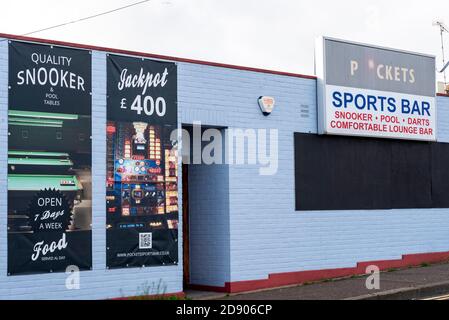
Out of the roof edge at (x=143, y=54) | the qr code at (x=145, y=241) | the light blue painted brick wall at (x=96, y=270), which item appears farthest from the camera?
the qr code at (x=145, y=241)

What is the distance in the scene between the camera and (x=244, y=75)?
16.0 meters

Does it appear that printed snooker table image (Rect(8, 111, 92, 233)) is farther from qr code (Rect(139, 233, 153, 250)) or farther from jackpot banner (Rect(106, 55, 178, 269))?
qr code (Rect(139, 233, 153, 250))

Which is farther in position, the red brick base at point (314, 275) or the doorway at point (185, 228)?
the doorway at point (185, 228)

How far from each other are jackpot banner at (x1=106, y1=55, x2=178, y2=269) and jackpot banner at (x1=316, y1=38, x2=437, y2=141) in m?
3.89

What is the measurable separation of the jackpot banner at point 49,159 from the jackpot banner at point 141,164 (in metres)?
0.51

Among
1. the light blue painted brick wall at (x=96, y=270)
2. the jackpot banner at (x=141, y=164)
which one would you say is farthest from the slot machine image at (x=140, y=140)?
the light blue painted brick wall at (x=96, y=270)

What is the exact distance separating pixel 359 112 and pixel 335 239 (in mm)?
2902

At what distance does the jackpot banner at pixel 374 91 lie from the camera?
17141mm

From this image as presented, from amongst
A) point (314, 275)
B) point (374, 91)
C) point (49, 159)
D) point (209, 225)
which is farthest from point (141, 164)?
point (374, 91)

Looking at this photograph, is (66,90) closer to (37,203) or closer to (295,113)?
(37,203)

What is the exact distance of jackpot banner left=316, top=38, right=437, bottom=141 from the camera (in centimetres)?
1714

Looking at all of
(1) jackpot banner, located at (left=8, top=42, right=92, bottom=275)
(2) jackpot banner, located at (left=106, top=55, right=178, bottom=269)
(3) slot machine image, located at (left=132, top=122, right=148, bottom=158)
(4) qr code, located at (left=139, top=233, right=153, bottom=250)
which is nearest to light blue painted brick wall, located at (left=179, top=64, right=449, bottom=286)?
(2) jackpot banner, located at (left=106, top=55, right=178, bottom=269)

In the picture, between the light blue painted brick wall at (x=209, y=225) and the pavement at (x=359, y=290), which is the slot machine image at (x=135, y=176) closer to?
the light blue painted brick wall at (x=209, y=225)
